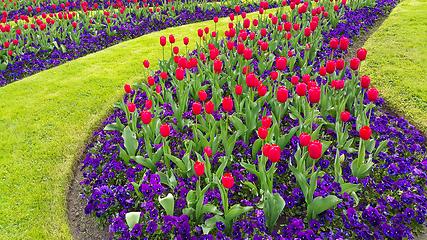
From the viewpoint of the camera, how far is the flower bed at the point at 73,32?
684cm

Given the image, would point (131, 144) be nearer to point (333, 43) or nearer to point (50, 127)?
point (50, 127)

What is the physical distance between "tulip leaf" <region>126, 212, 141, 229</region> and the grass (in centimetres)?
430

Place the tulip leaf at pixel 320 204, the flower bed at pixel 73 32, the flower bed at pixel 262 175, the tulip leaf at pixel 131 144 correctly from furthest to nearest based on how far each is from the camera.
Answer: the flower bed at pixel 73 32 → the tulip leaf at pixel 131 144 → the flower bed at pixel 262 175 → the tulip leaf at pixel 320 204

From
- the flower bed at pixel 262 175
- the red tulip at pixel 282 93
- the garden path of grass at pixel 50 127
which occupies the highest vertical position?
the red tulip at pixel 282 93

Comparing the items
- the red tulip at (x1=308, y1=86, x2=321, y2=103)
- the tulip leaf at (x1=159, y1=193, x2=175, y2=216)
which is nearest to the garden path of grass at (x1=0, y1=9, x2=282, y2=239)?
the tulip leaf at (x1=159, y1=193, x2=175, y2=216)

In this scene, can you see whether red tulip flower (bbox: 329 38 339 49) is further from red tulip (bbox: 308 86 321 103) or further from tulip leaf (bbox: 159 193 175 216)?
tulip leaf (bbox: 159 193 175 216)

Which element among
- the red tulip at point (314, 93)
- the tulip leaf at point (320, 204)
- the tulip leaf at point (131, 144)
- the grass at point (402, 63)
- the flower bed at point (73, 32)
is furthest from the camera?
the flower bed at point (73, 32)

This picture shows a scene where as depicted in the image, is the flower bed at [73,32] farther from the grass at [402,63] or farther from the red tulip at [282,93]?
the red tulip at [282,93]

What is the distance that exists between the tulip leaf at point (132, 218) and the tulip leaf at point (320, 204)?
5.36 feet

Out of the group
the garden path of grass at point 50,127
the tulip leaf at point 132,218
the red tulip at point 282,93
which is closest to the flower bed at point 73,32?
the garden path of grass at point 50,127

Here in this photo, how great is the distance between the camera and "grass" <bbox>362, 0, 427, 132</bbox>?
5068 mm

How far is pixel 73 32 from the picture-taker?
7.70m

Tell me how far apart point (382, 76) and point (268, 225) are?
14.9 ft

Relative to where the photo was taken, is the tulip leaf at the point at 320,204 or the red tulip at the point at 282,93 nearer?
the tulip leaf at the point at 320,204
